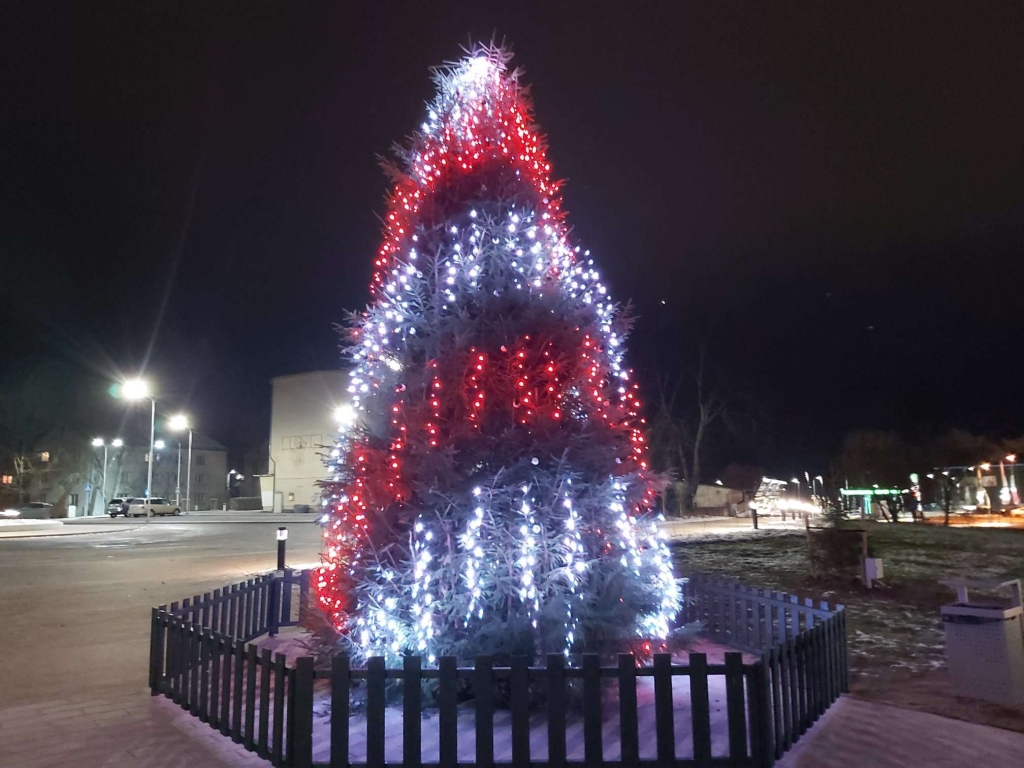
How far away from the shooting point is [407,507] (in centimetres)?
606

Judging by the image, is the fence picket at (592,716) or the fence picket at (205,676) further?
the fence picket at (205,676)

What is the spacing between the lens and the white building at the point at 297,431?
215ft

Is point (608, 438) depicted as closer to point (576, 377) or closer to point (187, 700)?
point (576, 377)

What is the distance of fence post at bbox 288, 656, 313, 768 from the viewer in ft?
16.0

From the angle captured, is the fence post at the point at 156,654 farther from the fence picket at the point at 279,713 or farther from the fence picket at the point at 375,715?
the fence picket at the point at 375,715

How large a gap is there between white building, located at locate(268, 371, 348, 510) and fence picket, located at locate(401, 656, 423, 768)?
60.6 m

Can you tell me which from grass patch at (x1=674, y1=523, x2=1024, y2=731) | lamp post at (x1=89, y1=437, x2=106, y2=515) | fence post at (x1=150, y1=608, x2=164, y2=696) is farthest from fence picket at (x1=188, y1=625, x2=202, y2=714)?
lamp post at (x1=89, y1=437, x2=106, y2=515)

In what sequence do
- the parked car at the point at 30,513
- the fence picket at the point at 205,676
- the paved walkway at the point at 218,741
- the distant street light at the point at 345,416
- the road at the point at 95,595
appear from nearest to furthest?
1. the paved walkway at the point at 218,741
2. the fence picket at the point at 205,676
3. the distant street light at the point at 345,416
4. the road at the point at 95,595
5. the parked car at the point at 30,513

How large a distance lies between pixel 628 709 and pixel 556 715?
18.2 inches

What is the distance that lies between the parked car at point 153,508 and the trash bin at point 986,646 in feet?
183

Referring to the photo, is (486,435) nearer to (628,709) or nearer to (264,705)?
(628,709)

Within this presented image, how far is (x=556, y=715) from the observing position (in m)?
4.87

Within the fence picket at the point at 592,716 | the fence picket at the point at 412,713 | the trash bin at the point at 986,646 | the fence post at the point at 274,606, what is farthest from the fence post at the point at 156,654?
the trash bin at the point at 986,646

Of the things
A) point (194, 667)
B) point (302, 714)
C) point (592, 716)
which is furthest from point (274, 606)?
point (592, 716)
